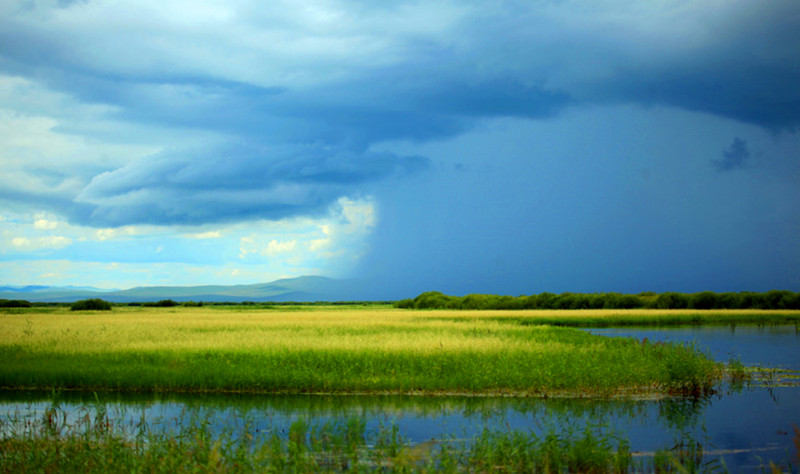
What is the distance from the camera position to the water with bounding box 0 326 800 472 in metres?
15.0

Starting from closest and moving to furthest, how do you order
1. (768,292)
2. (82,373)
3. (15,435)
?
(15,435) < (82,373) < (768,292)

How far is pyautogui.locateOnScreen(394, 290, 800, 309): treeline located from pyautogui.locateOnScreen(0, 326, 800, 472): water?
7421 centimetres

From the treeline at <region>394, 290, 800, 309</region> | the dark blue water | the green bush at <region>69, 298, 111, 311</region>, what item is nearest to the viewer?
the dark blue water

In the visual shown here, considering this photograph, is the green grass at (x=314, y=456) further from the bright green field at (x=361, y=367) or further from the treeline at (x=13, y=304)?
the treeline at (x=13, y=304)

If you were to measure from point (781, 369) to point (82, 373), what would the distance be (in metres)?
28.9

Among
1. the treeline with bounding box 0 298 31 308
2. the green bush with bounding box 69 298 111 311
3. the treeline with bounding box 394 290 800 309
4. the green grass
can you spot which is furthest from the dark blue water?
the treeline with bounding box 0 298 31 308

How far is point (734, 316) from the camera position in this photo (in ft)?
225

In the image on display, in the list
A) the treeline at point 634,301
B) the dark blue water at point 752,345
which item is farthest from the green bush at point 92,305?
the dark blue water at point 752,345

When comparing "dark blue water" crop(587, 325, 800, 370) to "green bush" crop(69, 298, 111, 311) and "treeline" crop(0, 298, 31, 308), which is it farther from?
"treeline" crop(0, 298, 31, 308)

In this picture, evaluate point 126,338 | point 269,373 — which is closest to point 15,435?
point 269,373

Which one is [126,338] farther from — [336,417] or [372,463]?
[372,463]

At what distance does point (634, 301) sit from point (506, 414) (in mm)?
84791

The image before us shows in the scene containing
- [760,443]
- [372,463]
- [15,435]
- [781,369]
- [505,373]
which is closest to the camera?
[372,463]

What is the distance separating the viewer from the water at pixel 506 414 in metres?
15.0
